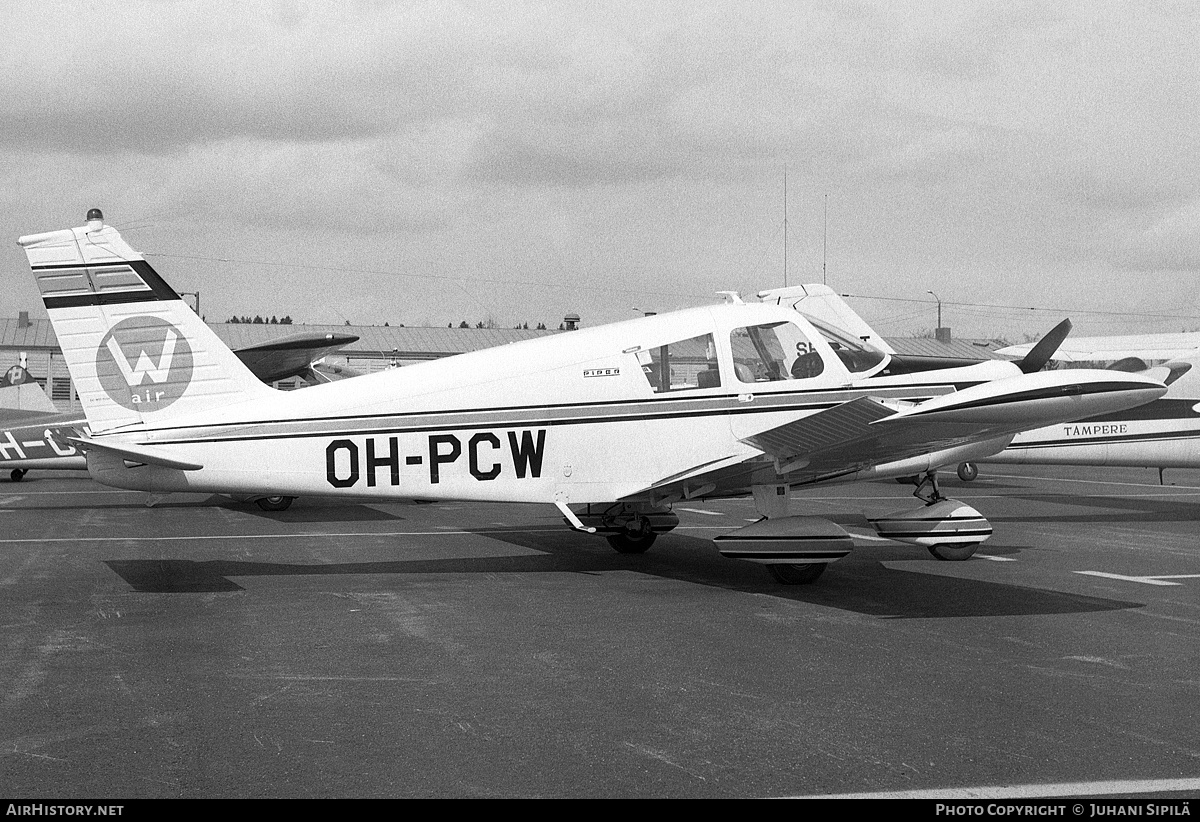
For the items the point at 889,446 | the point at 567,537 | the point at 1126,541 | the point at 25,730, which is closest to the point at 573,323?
the point at 567,537

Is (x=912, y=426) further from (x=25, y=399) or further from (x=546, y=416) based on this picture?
(x=25, y=399)

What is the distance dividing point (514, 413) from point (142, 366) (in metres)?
3.38

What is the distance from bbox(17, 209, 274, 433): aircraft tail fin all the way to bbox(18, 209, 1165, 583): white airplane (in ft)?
0.04

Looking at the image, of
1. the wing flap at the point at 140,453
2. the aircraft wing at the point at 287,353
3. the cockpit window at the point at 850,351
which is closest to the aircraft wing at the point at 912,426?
the cockpit window at the point at 850,351

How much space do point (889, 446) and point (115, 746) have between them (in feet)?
22.1

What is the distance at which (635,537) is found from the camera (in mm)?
12523

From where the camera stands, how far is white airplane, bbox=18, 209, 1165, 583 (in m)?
9.85

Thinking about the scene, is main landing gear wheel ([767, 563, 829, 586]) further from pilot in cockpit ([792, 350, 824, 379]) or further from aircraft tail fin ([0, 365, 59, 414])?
aircraft tail fin ([0, 365, 59, 414])

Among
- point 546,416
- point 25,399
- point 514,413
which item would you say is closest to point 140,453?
point 514,413

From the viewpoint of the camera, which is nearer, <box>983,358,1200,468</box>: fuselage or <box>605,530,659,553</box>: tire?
<box>605,530,659,553</box>: tire

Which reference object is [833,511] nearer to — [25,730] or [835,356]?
[835,356]

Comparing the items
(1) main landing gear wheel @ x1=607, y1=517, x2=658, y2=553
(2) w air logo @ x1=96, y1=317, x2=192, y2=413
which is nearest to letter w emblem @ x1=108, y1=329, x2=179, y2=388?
(2) w air logo @ x1=96, y1=317, x2=192, y2=413

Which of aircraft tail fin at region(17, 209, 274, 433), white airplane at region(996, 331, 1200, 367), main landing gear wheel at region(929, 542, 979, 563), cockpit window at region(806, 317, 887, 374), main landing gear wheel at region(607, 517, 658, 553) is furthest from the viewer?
white airplane at region(996, 331, 1200, 367)
